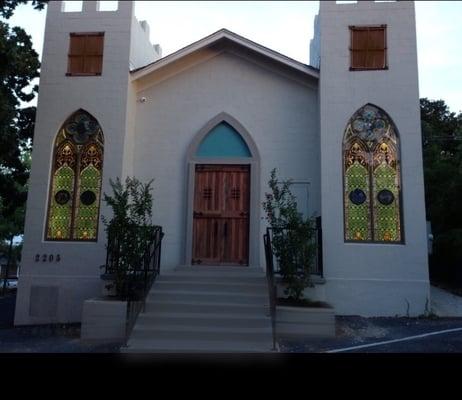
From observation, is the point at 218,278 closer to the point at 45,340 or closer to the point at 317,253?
the point at 317,253

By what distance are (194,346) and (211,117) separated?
487cm

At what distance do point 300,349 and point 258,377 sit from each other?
10.2 feet

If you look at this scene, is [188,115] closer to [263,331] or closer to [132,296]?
[132,296]

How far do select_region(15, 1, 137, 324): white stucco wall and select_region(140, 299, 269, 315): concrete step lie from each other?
6.69ft

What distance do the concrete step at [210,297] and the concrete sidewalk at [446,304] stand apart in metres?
3.32

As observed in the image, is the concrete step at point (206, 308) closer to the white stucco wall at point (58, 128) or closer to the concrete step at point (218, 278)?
the concrete step at point (218, 278)

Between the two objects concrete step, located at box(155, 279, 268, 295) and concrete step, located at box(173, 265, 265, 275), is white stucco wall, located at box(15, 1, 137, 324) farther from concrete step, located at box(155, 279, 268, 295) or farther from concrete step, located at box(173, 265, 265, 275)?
concrete step, located at box(155, 279, 268, 295)

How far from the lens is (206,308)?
679 cm

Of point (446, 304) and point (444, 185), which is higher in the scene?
point (444, 185)

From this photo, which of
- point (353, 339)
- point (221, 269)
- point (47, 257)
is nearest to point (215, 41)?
point (221, 269)

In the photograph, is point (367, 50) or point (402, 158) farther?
point (367, 50)

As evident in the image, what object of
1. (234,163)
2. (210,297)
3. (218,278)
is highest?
(234,163)

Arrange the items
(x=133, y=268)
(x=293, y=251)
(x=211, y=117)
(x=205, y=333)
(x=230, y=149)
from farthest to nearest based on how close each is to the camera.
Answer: (x=211, y=117)
(x=230, y=149)
(x=293, y=251)
(x=133, y=268)
(x=205, y=333)

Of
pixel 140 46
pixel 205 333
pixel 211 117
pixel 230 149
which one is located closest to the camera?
pixel 205 333
